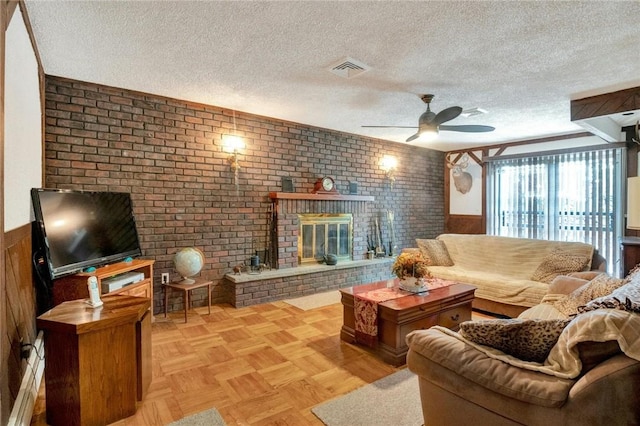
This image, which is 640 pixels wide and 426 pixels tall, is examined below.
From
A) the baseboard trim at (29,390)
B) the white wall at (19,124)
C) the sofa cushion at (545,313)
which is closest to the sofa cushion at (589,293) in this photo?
the sofa cushion at (545,313)

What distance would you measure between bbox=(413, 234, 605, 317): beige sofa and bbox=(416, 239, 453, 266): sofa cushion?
0.05m

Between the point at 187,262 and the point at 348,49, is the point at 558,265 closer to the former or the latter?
the point at 348,49

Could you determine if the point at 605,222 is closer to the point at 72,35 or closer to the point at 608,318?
the point at 608,318

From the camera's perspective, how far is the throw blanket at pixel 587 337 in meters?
1.13

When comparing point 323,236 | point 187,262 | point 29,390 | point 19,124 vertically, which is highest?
point 19,124

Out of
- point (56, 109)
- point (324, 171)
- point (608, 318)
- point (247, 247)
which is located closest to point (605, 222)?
point (324, 171)

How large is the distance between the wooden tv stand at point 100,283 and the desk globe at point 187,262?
0.31 m

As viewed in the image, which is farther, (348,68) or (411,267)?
(411,267)

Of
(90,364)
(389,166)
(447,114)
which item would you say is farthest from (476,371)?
(389,166)

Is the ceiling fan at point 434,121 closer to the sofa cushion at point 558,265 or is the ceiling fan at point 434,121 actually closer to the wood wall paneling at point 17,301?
the sofa cushion at point 558,265

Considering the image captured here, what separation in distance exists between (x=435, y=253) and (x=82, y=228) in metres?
4.12

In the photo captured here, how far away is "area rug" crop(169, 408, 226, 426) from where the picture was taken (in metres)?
1.82

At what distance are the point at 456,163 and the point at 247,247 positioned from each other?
4.42 m

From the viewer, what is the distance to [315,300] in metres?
4.19
